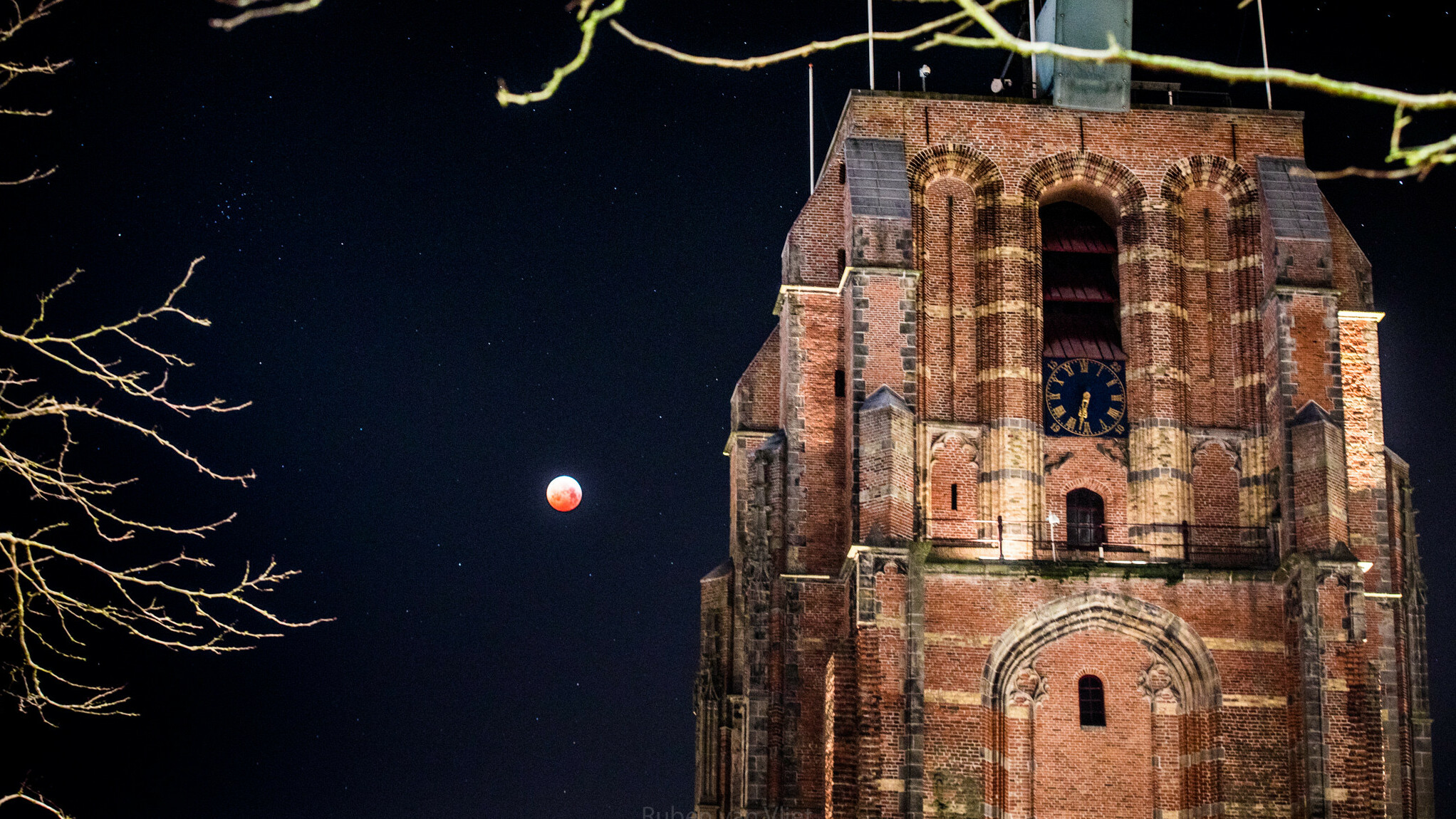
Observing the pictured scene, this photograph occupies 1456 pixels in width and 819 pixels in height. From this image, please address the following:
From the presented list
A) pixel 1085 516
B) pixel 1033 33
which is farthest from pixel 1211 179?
pixel 1085 516

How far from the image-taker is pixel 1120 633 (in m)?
30.0

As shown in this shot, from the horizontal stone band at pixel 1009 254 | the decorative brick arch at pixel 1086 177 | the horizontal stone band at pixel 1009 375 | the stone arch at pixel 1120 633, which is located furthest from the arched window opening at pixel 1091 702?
the decorative brick arch at pixel 1086 177

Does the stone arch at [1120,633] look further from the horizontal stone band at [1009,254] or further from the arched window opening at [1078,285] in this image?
the horizontal stone band at [1009,254]

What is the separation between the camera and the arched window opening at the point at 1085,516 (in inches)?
1254

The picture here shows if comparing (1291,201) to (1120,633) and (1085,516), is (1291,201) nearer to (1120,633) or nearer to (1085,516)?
(1085,516)

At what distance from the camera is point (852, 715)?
28.6m

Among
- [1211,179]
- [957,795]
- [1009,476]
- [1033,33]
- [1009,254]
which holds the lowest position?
[957,795]

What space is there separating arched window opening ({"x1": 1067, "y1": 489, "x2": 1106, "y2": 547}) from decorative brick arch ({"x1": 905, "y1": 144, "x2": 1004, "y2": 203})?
18.9 feet

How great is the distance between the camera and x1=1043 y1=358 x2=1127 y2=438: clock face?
32.2 metres

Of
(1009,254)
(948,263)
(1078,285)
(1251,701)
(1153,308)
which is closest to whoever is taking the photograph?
(1251,701)

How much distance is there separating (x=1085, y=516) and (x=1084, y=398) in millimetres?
2182

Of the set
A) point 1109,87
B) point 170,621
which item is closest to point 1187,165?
point 1109,87

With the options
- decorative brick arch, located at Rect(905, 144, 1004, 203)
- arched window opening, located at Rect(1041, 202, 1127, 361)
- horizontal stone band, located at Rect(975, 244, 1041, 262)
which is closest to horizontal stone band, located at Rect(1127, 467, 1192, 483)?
arched window opening, located at Rect(1041, 202, 1127, 361)

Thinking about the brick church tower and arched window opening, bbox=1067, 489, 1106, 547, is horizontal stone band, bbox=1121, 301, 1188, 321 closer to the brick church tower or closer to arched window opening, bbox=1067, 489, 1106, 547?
the brick church tower
